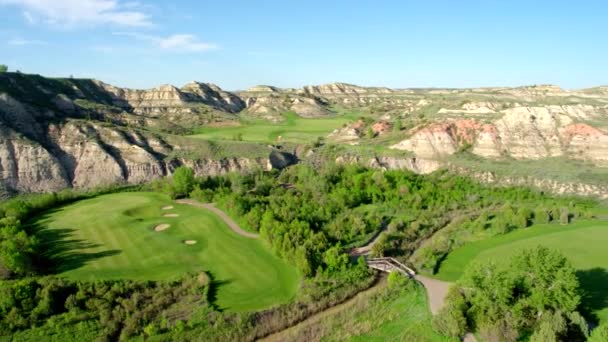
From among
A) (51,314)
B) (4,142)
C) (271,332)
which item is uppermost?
(4,142)

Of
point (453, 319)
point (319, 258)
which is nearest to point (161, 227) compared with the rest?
point (319, 258)

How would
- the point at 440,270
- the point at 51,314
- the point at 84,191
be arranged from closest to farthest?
the point at 51,314
the point at 440,270
the point at 84,191

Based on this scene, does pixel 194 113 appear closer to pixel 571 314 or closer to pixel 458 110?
pixel 458 110

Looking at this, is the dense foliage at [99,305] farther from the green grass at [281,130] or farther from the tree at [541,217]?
the green grass at [281,130]

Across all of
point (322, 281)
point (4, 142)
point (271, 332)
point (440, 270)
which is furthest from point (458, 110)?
point (4, 142)

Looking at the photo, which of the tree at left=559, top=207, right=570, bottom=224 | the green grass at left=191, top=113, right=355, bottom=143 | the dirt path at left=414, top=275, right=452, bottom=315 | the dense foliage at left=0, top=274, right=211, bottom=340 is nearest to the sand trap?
the dense foliage at left=0, top=274, right=211, bottom=340

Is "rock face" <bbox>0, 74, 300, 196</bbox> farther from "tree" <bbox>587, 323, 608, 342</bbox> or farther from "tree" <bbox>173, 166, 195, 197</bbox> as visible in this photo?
"tree" <bbox>587, 323, 608, 342</bbox>

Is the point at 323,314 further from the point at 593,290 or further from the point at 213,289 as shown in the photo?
the point at 593,290

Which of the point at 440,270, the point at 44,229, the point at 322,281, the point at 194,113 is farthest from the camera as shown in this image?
the point at 194,113
